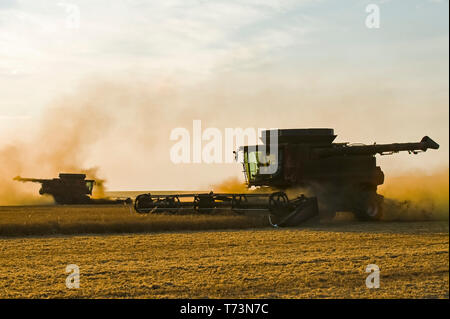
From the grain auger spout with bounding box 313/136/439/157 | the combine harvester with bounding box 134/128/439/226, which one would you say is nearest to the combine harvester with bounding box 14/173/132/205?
the combine harvester with bounding box 134/128/439/226

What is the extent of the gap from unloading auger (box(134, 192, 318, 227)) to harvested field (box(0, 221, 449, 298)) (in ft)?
9.55

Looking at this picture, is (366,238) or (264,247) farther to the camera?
(366,238)

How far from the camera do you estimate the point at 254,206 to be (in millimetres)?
21828

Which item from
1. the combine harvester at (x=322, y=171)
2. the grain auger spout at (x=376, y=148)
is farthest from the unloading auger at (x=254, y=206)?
the grain auger spout at (x=376, y=148)

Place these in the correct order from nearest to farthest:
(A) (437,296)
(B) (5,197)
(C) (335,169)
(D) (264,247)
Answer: (A) (437,296), (D) (264,247), (C) (335,169), (B) (5,197)

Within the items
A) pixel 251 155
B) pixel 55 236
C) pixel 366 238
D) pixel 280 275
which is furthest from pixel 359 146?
pixel 280 275

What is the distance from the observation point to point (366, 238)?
635 inches

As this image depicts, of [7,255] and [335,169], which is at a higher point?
[335,169]

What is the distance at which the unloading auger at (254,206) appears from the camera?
67.8 feet

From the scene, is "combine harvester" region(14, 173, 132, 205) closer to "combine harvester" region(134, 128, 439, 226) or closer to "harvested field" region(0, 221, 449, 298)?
"combine harvester" region(134, 128, 439, 226)

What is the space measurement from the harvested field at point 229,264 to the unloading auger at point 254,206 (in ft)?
9.55

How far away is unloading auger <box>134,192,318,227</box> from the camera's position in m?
20.7
